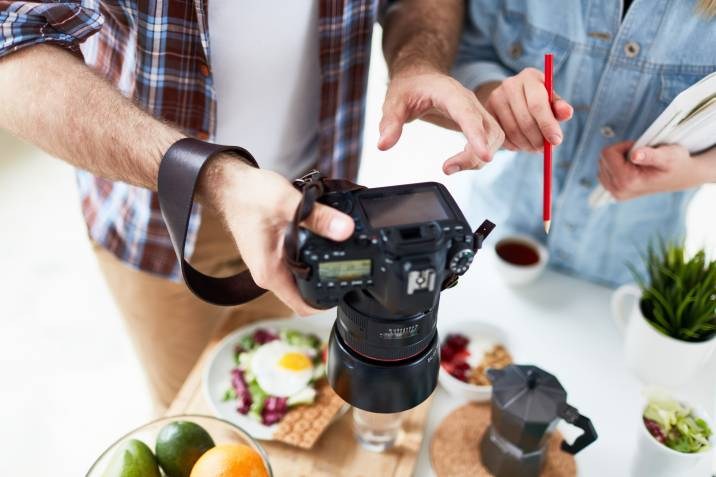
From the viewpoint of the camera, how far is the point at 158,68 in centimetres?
112

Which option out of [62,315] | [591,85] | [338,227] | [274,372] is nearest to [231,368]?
[274,372]

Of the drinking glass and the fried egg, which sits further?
the fried egg

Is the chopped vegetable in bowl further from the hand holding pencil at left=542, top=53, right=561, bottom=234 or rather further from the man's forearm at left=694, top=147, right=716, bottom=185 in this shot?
the man's forearm at left=694, top=147, right=716, bottom=185

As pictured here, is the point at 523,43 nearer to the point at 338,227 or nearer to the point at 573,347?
the point at 573,347

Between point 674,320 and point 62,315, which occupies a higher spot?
point 674,320

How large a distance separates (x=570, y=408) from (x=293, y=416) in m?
0.49

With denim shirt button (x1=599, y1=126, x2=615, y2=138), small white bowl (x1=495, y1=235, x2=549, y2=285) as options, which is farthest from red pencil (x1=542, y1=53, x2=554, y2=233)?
small white bowl (x1=495, y1=235, x2=549, y2=285)

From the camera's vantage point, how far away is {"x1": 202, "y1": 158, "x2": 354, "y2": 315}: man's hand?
74 centimetres

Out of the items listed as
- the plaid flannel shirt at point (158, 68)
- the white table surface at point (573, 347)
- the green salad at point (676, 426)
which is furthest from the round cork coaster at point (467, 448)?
the plaid flannel shirt at point (158, 68)

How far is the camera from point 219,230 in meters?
1.45

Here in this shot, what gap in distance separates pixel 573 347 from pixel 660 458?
328mm

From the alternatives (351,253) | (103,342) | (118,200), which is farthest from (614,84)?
(103,342)

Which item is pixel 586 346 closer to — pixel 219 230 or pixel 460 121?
pixel 460 121

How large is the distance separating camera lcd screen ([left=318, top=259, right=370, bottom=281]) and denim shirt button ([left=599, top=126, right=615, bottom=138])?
80 cm
